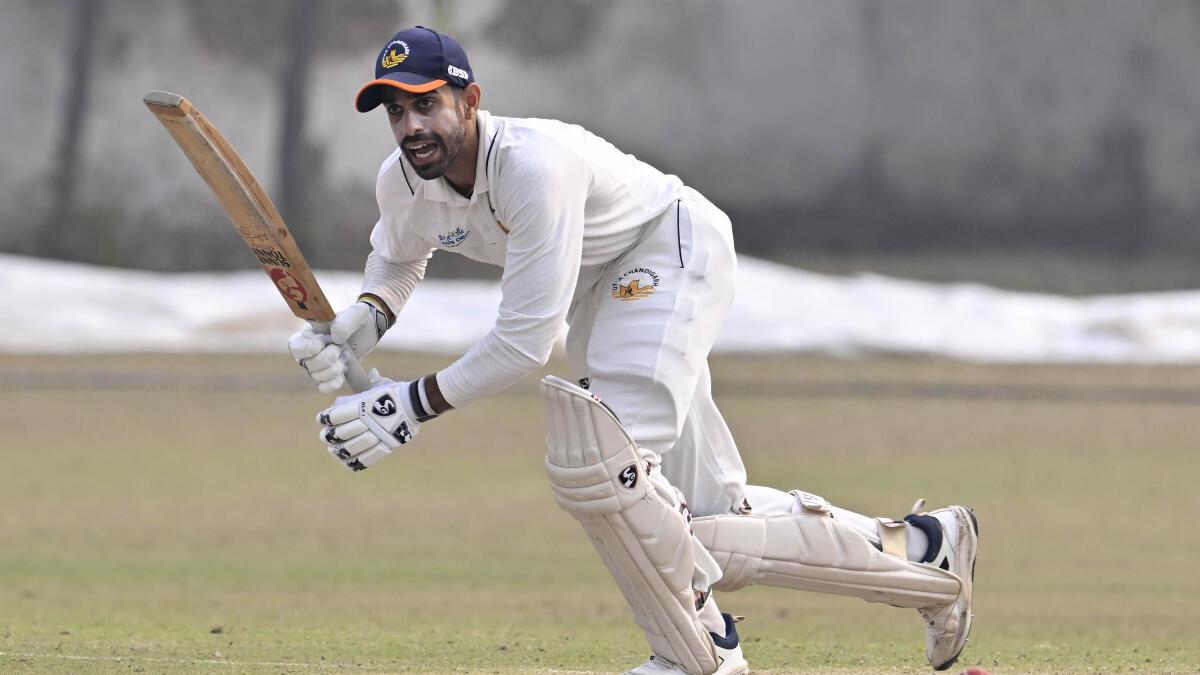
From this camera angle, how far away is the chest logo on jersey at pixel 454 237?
3.50 meters

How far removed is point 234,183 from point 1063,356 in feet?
44.4

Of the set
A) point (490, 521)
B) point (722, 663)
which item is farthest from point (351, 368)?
point (490, 521)

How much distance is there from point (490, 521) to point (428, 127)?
219 inches

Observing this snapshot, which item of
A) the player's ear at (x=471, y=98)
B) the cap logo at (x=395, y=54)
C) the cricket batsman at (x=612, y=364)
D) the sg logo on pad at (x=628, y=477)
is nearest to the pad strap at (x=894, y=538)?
the cricket batsman at (x=612, y=364)

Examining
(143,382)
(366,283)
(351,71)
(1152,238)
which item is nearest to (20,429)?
(143,382)

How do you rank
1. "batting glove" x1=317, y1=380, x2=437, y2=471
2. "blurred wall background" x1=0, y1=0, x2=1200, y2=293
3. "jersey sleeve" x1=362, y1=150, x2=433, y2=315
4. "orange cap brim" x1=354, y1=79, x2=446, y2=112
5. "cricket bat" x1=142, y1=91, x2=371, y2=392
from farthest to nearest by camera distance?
"blurred wall background" x1=0, y1=0, x2=1200, y2=293, "jersey sleeve" x1=362, y1=150, x2=433, y2=315, "cricket bat" x1=142, y1=91, x2=371, y2=392, "batting glove" x1=317, y1=380, x2=437, y2=471, "orange cap brim" x1=354, y1=79, x2=446, y2=112

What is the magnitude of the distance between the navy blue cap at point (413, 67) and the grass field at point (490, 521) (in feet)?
4.25

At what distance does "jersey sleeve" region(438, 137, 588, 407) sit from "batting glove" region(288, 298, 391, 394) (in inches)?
11.9

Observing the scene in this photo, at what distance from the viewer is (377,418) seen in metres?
3.35

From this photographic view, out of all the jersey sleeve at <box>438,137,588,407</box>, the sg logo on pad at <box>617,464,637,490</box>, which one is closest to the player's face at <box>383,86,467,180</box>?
the jersey sleeve at <box>438,137,588,407</box>

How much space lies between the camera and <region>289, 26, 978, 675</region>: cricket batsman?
10.8 feet

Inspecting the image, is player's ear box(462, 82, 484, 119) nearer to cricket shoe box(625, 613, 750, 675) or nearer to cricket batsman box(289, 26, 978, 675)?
cricket batsman box(289, 26, 978, 675)

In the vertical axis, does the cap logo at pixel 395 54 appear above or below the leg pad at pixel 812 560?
above

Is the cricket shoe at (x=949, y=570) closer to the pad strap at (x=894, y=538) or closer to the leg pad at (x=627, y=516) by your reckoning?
the pad strap at (x=894, y=538)
